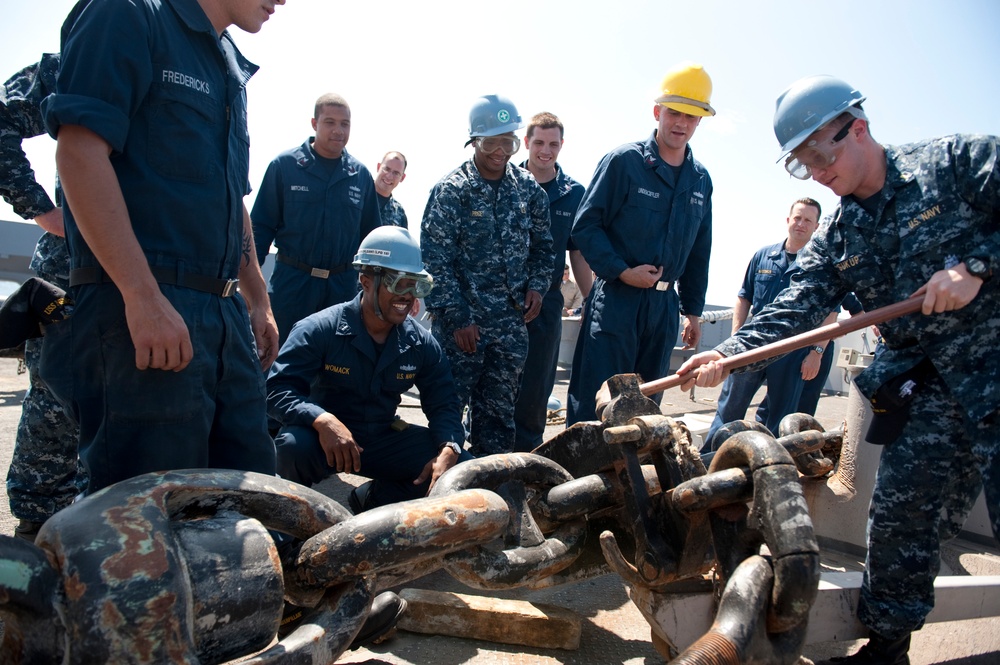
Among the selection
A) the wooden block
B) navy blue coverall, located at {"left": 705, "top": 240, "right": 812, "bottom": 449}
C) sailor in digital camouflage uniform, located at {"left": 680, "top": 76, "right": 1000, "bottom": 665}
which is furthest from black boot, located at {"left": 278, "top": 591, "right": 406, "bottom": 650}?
navy blue coverall, located at {"left": 705, "top": 240, "right": 812, "bottom": 449}

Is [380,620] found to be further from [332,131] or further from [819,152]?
[332,131]

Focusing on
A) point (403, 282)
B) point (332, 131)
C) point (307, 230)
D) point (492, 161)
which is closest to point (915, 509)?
point (403, 282)

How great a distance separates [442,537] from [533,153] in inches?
161

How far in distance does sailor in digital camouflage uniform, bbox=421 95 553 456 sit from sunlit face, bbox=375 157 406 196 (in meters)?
2.17

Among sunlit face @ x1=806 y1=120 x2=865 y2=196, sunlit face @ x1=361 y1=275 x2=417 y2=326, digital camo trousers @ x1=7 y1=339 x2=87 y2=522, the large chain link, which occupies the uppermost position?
sunlit face @ x1=806 y1=120 x2=865 y2=196

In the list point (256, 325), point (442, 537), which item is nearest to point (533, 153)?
point (256, 325)

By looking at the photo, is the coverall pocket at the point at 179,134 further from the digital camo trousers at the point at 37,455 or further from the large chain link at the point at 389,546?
the digital camo trousers at the point at 37,455

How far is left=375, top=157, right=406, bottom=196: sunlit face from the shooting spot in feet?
21.6

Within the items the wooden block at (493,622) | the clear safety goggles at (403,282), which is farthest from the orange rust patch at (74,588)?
the clear safety goggles at (403,282)

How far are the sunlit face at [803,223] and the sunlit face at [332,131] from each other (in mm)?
3412

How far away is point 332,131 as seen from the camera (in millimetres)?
5082

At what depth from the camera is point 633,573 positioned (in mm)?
2172

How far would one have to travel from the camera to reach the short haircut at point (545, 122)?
535cm

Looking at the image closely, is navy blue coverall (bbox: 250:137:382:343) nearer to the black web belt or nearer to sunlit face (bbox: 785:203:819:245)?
the black web belt
